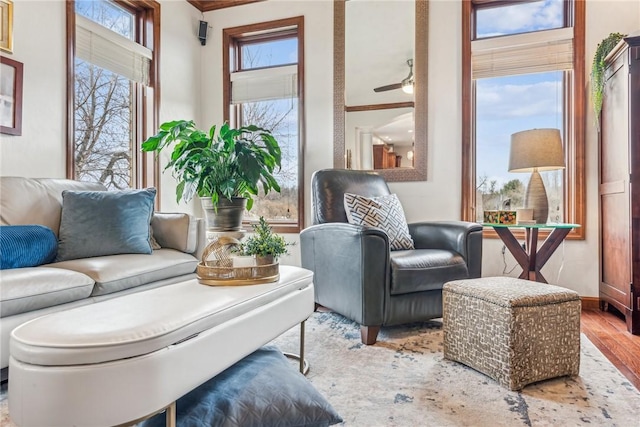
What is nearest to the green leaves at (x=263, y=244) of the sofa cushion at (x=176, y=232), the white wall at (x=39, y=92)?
the sofa cushion at (x=176, y=232)

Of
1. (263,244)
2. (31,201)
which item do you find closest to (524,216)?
(263,244)

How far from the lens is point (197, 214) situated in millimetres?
3959

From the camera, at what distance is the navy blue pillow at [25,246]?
68.9 inches

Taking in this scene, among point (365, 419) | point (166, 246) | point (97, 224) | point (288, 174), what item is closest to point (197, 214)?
point (288, 174)

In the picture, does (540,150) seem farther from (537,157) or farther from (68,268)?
(68,268)

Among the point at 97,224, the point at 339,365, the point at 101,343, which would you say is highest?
the point at 97,224

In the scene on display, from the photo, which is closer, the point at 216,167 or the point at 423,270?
the point at 423,270

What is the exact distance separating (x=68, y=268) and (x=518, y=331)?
2.01 meters

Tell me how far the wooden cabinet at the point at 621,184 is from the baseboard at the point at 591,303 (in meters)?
0.05

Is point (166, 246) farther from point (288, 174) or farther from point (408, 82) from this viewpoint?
point (408, 82)

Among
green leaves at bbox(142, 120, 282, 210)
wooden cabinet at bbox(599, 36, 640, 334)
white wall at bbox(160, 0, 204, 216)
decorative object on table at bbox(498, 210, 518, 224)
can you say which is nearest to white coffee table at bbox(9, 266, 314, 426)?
green leaves at bbox(142, 120, 282, 210)

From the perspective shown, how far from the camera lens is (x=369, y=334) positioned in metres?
2.12

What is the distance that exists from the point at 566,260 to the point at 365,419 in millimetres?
2395

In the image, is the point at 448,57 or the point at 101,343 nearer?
the point at 101,343
